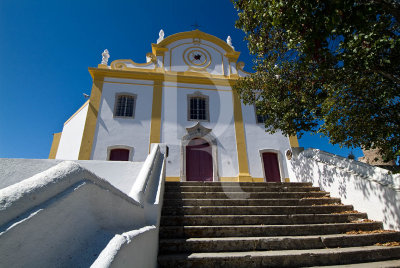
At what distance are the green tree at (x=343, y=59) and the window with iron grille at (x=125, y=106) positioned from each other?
7.34 meters

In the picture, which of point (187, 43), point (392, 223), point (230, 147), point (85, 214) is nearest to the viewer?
point (85, 214)

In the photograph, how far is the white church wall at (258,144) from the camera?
1098 centimetres

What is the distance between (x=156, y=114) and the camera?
1140 cm

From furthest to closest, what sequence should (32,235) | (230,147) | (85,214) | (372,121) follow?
1. (230,147)
2. (372,121)
3. (85,214)
4. (32,235)

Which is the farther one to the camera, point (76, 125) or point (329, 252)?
point (76, 125)

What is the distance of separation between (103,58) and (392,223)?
45.8ft

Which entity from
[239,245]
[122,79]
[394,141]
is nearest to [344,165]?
[394,141]

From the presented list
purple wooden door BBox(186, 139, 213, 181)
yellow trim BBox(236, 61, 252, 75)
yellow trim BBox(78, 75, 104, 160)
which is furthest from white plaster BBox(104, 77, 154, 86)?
yellow trim BBox(236, 61, 252, 75)

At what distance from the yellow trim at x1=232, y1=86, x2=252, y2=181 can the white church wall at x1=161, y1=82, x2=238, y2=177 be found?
0.67 ft

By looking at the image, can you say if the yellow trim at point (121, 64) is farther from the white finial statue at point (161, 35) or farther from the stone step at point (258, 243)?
the stone step at point (258, 243)

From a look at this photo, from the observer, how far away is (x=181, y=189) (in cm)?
560

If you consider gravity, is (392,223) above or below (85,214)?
below

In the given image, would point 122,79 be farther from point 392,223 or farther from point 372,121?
point 392,223

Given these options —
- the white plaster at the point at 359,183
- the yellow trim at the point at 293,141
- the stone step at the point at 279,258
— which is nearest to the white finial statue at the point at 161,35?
the yellow trim at the point at 293,141
